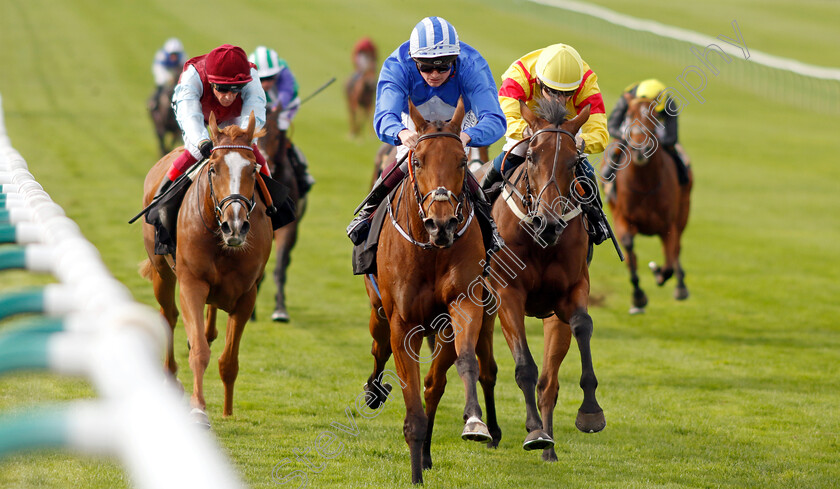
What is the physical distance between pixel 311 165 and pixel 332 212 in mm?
4845

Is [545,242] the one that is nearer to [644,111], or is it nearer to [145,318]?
[145,318]

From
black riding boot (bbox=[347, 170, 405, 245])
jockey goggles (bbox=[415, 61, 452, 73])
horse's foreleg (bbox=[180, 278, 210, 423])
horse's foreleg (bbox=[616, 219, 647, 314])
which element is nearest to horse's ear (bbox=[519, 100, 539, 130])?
jockey goggles (bbox=[415, 61, 452, 73])

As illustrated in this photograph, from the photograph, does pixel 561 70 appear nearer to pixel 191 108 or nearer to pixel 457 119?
pixel 457 119

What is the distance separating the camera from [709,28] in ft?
134

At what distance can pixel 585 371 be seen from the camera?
5898 mm

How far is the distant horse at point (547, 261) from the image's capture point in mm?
5859

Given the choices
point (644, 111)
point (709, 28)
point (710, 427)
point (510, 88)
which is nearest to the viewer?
point (510, 88)

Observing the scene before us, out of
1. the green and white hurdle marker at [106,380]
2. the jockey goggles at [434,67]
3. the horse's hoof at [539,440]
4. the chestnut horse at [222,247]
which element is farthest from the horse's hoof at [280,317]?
the green and white hurdle marker at [106,380]

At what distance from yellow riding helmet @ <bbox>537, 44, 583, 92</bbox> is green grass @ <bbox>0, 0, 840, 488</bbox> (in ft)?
7.64

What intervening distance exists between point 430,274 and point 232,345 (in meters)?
1.98

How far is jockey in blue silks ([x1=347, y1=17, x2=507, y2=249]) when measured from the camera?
5.93 m

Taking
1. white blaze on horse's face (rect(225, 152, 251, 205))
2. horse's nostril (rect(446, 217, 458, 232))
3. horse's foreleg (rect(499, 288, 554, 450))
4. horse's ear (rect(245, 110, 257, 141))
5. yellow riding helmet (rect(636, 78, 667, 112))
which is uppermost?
yellow riding helmet (rect(636, 78, 667, 112))

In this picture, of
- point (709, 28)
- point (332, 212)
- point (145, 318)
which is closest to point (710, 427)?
point (145, 318)

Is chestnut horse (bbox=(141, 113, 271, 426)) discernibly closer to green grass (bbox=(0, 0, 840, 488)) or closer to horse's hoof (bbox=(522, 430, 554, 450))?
green grass (bbox=(0, 0, 840, 488))
